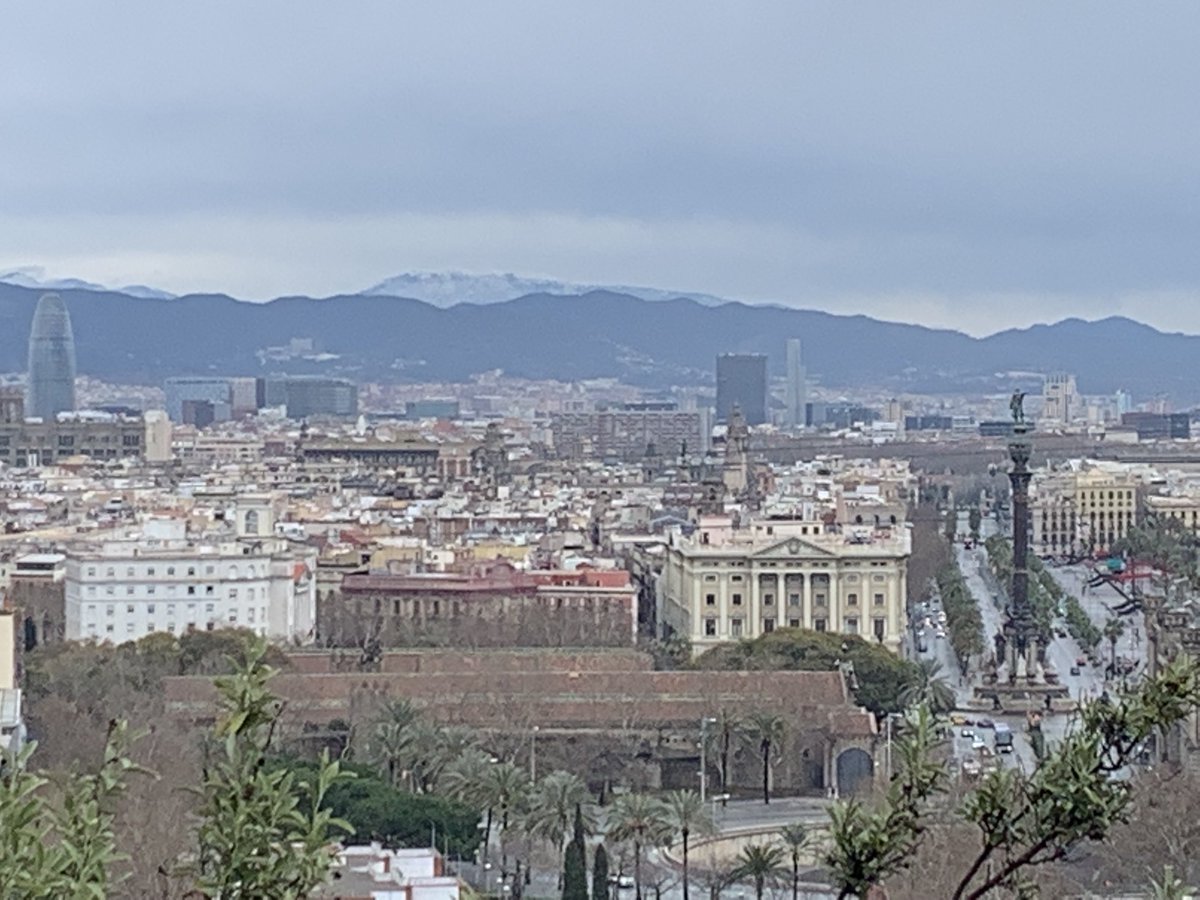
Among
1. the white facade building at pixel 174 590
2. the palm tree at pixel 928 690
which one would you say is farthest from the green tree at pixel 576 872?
the white facade building at pixel 174 590

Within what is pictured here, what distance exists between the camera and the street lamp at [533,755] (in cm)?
3804

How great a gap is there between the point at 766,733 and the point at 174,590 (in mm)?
22740

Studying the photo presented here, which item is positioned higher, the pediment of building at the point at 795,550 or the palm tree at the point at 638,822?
the pediment of building at the point at 795,550

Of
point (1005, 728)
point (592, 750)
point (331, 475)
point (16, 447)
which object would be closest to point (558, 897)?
point (592, 750)

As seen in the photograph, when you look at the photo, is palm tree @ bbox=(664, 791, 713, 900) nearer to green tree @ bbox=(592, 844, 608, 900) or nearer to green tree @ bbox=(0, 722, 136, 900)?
green tree @ bbox=(592, 844, 608, 900)

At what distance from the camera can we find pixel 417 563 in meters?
68.9

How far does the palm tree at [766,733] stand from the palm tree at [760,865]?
9079 mm

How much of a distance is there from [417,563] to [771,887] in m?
39.7

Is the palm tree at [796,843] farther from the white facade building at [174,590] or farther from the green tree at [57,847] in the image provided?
the white facade building at [174,590]

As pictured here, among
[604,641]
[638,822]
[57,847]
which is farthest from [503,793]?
[604,641]

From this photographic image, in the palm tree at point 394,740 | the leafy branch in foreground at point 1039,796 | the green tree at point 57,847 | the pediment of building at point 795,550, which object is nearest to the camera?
the green tree at point 57,847

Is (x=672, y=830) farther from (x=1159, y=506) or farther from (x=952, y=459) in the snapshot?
(x=952, y=459)

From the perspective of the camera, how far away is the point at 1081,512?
106 m

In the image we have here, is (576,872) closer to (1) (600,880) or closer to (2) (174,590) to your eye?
(1) (600,880)
